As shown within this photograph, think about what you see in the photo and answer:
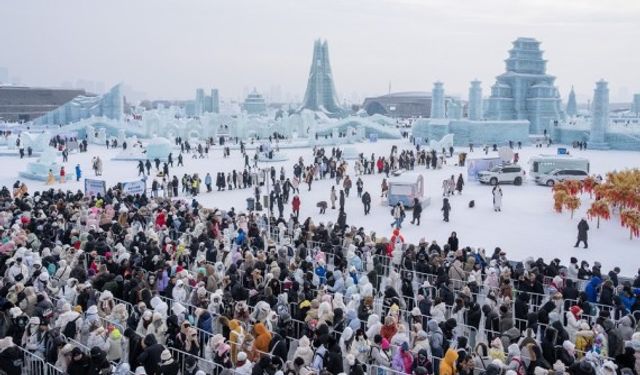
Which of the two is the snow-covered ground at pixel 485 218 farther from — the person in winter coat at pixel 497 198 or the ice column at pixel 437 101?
the ice column at pixel 437 101

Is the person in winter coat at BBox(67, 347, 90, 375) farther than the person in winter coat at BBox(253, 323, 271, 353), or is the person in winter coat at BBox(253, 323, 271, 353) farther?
the person in winter coat at BBox(253, 323, 271, 353)

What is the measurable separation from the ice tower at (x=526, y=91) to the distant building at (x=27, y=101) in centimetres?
6785

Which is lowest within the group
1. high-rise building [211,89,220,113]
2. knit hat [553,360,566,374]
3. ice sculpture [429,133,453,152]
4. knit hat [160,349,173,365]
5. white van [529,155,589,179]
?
knit hat [553,360,566,374]

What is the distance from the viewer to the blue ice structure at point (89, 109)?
253ft

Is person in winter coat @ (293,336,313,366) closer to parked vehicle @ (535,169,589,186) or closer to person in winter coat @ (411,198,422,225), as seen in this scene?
person in winter coat @ (411,198,422,225)

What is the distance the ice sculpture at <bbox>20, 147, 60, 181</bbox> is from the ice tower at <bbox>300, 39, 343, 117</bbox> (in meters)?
62.4

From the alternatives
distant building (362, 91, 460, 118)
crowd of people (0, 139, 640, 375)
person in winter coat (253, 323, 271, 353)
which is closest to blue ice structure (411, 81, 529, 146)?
crowd of people (0, 139, 640, 375)

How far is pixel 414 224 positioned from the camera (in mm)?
23672

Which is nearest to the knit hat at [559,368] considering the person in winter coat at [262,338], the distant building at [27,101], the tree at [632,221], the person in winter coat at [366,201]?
the person in winter coat at [262,338]

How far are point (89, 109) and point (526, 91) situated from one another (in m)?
51.2

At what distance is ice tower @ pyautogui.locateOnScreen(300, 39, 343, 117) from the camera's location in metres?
96.6

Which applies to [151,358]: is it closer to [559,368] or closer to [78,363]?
[78,363]

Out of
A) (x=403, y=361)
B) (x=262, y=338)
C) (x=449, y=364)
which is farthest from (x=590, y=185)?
(x=262, y=338)

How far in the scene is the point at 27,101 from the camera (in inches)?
4067
